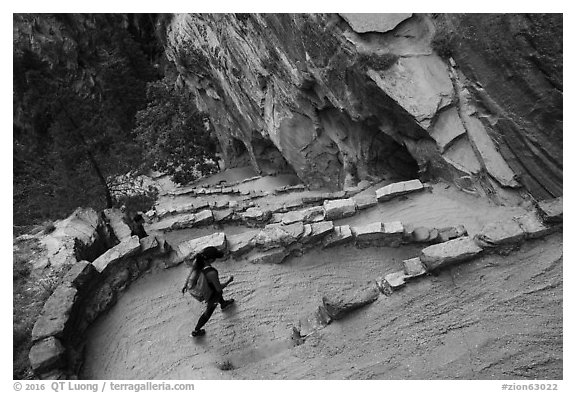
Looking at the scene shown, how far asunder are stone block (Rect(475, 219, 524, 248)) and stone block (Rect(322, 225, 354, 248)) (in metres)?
2.80

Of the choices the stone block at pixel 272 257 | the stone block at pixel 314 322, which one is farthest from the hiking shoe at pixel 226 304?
the stone block at pixel 314 322

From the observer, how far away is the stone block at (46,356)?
6406 mm

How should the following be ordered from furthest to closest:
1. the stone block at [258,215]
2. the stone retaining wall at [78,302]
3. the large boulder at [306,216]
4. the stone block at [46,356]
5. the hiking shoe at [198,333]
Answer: the stone block at [258,215], the large boulder at [306,216], the hiking shoe at [198,333], the stone retaining wall at [78,302], the stone block at [46,356]

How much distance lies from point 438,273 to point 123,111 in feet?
120

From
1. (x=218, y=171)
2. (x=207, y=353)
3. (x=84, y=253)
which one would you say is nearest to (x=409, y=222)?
(x=207, y=353)

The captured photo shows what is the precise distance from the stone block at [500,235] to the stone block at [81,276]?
8.01m

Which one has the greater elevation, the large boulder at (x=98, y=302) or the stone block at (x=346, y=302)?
the large boulder at (x=98, y=302)

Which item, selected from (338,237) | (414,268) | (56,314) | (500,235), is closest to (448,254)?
(414,268)

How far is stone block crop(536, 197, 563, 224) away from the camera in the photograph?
7230 mm

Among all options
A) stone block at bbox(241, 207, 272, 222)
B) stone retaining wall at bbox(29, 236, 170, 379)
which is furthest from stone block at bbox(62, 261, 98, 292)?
stone block at bbox(241, 207, 272, 222)

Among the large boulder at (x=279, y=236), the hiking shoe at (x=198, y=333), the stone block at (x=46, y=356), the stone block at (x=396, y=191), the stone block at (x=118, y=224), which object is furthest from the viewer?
the stone block at (x=118, y=224)

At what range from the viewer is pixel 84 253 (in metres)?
10.6

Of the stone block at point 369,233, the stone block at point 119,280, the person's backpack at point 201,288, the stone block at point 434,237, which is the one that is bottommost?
the stone block at point 434,237

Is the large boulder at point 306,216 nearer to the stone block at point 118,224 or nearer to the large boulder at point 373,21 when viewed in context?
the stone block at point 118,224
